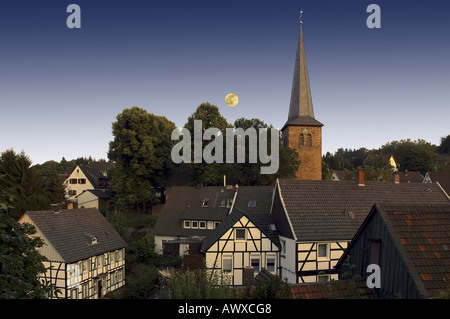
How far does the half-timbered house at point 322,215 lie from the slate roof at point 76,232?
13178mm

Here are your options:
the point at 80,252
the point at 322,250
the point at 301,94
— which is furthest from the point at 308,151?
the point at 80,252

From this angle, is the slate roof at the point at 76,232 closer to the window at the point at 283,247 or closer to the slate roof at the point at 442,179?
the window at the point at 283,247

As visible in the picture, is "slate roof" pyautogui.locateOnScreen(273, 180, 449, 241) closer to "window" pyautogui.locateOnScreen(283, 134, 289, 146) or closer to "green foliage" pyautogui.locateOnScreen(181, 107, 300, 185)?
"green foliage" pyautogui.locateOnScreen(181, 107, 300, 185)

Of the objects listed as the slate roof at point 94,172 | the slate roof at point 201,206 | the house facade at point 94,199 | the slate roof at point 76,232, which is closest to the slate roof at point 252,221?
the slate roof at point 201,206

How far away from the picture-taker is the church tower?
4641 cm

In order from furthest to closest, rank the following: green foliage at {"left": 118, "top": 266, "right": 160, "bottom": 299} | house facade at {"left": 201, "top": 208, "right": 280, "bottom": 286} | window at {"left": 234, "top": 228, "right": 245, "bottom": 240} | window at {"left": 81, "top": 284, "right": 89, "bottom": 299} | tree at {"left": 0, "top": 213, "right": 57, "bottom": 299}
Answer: window at {"left": 81, "top": 284, "right": 89, "bottom": 299} < window at {"left": 234, "top": 228, "right": 245, "bottom": 240} < house facade at {"left": 201, "top": 208, "right": 280, "bottom": 286} < green foliage at {"left": 118, "top": 266, "right": 160, "bottom": 299} < tree at {"left": 0, "top": 213, "right": 57, "bottom": 299}

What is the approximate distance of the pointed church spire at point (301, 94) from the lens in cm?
4812

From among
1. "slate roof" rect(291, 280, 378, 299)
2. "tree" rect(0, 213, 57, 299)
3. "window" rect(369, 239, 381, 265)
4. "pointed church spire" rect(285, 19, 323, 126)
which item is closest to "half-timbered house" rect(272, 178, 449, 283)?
"window" rect(369, 239, 381, 265)

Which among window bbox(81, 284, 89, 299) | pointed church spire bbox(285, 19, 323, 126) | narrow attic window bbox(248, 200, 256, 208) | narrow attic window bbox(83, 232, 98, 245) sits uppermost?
pointed church spire bbox(285, 19, 323, 126)

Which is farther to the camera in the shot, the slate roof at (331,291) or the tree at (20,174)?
the tree at (20,174)

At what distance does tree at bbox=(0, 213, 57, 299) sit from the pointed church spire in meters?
42.3

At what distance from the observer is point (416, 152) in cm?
8856

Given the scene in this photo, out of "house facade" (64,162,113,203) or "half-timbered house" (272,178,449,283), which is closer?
"half-timbered house" (272,178,449,283)
